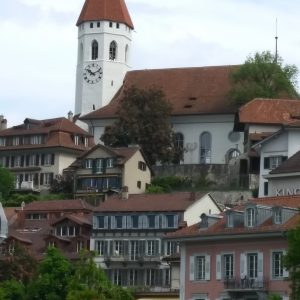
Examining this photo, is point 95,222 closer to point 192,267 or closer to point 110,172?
point 110,172

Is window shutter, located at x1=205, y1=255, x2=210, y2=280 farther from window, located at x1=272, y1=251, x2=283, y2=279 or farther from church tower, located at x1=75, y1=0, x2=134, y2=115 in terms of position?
church tower, located at x1=75, y1=0, x2=134, y2=115

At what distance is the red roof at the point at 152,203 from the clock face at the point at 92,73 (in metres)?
47.1

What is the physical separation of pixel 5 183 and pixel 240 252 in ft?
249

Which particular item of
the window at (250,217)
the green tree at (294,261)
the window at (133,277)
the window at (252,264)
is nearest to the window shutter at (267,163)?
the window at (133,277)

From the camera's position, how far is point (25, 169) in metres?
167

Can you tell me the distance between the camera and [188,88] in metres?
179

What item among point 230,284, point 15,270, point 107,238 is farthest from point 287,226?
point 107,238

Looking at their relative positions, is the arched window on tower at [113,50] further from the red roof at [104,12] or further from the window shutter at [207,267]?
the window shutter at [207,267]

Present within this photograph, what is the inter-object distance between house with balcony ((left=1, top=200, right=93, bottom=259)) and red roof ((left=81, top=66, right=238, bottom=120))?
25670 mm

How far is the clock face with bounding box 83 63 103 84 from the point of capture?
183 m

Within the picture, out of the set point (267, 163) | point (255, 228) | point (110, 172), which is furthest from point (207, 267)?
point (110, 172)

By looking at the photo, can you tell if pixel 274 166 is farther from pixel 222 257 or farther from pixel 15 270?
pixel 222 257

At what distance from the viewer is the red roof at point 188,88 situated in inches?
6722

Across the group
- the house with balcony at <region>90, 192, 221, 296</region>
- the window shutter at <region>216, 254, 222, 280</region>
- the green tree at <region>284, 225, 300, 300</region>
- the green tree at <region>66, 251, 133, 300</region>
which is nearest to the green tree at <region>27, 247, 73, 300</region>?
the green tree at <region>66, 251, 133, 300</region>
